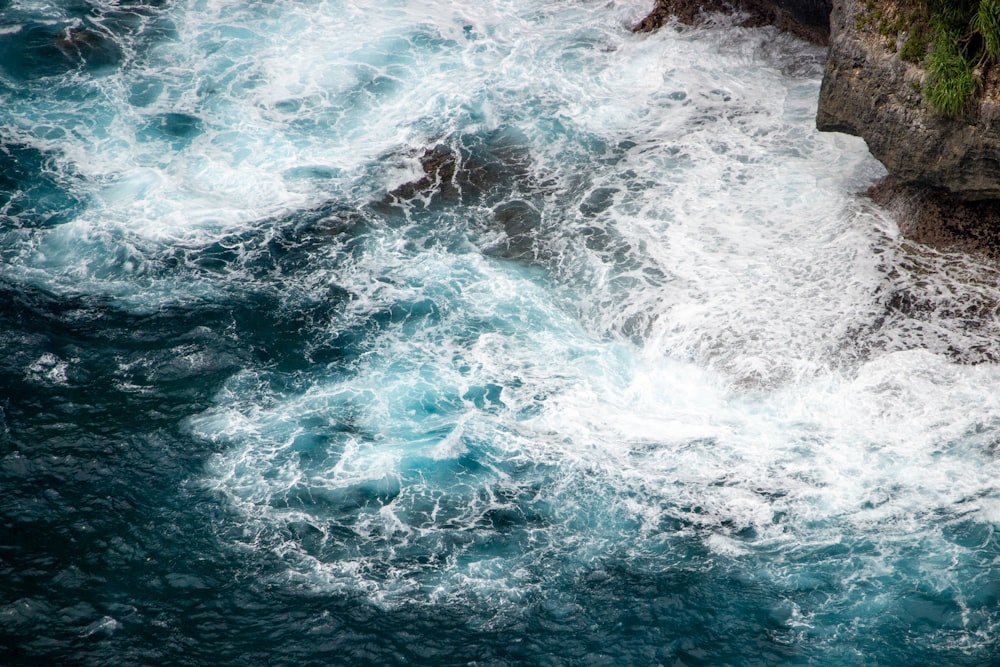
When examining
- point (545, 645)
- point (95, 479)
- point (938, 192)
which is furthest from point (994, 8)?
point (95, 479)

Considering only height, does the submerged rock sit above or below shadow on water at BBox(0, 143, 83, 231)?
above

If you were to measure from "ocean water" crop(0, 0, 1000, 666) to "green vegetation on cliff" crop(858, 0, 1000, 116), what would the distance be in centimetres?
304

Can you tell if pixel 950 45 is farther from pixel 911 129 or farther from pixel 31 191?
pixel 31 191

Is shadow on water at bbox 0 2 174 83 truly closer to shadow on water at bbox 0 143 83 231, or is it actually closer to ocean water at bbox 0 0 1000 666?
ocean water at bbox 0 0 1000 666

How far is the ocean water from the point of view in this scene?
1174cm

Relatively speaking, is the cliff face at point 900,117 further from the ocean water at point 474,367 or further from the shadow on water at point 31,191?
the shadow on water at point 31,191

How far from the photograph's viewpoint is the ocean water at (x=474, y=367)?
11742 millimetres

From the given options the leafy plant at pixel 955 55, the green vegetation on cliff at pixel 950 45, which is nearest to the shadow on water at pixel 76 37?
the green vegetation on cliff at pixel 950 45

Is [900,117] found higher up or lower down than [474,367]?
higher up

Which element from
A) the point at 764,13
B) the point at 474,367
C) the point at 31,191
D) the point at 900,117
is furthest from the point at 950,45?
the point at 31,191

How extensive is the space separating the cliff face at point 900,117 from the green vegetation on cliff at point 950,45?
0.19 m

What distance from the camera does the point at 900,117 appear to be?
15.0m

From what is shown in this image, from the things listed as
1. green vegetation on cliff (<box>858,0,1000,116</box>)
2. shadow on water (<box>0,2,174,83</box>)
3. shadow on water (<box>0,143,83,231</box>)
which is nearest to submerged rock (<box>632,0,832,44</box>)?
green vegetation on cliff (<box>858,0,1000,116</box>)

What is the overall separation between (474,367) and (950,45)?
8841mm
